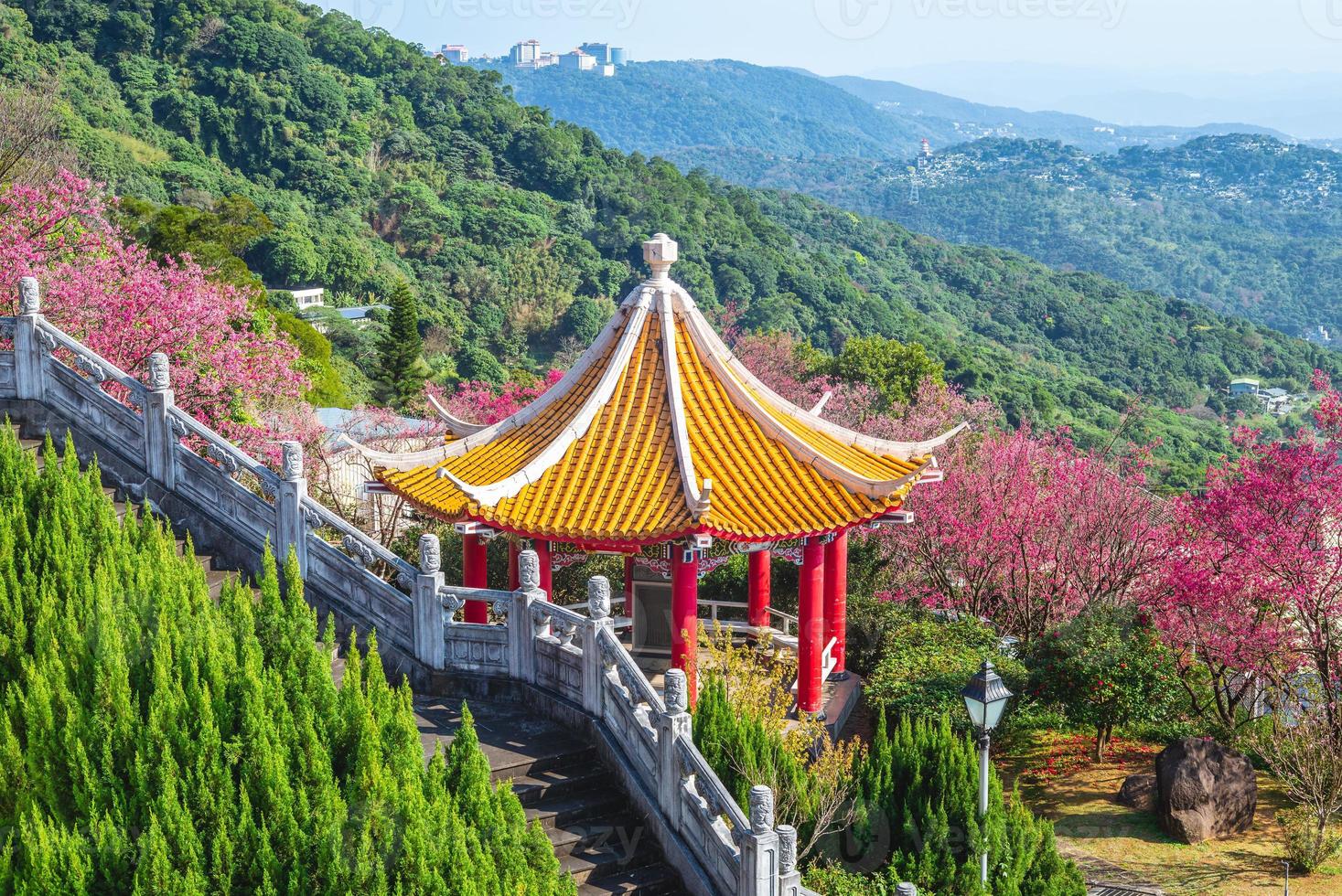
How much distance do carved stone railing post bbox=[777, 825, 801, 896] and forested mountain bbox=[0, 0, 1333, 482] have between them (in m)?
49.6

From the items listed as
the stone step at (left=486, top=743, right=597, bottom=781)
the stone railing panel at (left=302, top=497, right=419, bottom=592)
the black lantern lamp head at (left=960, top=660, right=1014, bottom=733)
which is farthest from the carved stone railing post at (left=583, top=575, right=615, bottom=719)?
the black lantern lamp head at (left=960, top=660, right=1014, bottom=733)

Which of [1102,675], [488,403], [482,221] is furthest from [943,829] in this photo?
[482,221]

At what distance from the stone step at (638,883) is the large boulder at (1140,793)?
721 centimetres

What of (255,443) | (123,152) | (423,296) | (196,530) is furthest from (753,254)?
(196,530)

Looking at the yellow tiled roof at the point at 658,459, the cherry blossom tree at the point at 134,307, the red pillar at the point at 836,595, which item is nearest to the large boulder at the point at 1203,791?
the red pillar at the point at 836,595

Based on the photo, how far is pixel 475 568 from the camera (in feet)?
50.8

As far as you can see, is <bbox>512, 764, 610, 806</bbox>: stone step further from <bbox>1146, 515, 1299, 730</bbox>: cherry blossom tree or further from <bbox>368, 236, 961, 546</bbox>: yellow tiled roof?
<bbox>1146, 515, 1299, 730</bbox>: cherry blossom tree

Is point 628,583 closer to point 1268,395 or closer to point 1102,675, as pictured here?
point 1102,675

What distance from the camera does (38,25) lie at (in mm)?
93125

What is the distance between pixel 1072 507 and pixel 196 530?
1175 centimetres

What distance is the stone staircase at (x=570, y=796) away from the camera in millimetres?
11172

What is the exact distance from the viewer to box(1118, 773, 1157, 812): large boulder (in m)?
16.3

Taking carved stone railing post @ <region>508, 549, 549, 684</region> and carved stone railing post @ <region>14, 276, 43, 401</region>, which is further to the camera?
carved stone railing post @ <region>14, 276, 43, 401</region>

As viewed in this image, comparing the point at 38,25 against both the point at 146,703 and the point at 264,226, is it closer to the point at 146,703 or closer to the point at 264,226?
the point at 264,226
